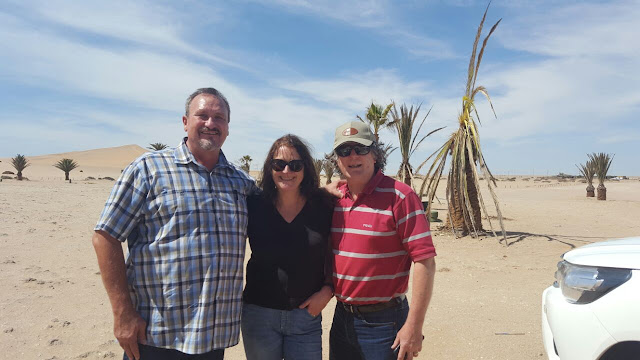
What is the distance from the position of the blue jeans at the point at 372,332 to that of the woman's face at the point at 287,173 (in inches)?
31.5

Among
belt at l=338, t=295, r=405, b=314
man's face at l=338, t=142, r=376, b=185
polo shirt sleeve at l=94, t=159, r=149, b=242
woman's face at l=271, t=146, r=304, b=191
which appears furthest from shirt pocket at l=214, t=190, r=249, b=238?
belt at l=338, t=295, r=405, b=314

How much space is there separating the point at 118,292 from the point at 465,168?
8082 millimetres

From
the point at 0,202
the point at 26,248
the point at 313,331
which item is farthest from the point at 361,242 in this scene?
the point at 0,202

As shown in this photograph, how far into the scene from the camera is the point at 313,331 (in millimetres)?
2404

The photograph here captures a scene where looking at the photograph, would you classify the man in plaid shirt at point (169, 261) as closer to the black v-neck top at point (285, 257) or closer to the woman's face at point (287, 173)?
the black v-neck top at point (285, 257)

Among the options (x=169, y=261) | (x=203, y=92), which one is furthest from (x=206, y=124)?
(x=169, y=261)

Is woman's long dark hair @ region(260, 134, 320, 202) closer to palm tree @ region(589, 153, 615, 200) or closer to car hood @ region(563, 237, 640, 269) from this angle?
car hood @ region(563, 237, 640, 269)

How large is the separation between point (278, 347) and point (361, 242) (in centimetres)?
77

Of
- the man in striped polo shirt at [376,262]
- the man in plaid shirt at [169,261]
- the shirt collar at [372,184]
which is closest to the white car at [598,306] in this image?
the man in striped polo shirt at [376,262]

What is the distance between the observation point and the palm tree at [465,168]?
329 inches

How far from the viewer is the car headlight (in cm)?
212

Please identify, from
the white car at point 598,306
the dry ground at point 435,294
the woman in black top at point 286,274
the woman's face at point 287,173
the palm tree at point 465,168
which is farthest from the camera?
the palm tree at point 465,168

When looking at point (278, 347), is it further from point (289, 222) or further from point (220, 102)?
point (220, 102)

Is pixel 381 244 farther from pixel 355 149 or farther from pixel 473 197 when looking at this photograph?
pixel 473 197
